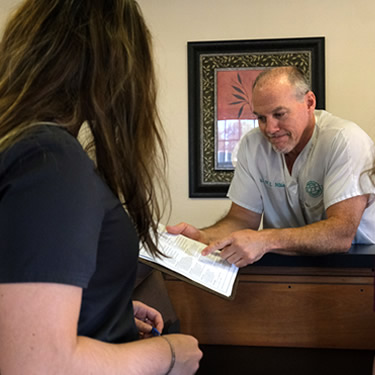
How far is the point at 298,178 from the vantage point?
2088mm

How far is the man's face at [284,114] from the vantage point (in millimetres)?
2039

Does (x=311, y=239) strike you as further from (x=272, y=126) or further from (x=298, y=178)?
(x=272, y=126)

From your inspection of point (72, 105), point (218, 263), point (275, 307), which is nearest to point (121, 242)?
point (72, 105)

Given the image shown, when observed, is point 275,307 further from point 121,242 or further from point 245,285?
point 121,242

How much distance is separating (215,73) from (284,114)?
130 centimetres

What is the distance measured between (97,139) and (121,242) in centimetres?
17

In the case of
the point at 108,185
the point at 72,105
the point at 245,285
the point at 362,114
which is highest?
the point at 362,114

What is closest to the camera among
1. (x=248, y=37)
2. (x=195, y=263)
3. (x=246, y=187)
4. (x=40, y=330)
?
(x=40, y=330)

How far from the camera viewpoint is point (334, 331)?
132 centimetres

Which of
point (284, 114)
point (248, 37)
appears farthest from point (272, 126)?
point (248, 37)

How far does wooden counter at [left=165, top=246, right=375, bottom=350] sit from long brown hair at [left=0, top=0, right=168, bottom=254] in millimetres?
705

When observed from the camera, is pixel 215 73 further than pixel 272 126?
Yes

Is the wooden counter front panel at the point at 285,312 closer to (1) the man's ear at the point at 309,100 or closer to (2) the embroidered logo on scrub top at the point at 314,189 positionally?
(2) the embroidered logo on scrub top at the point at 314,189

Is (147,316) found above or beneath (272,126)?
beneath
